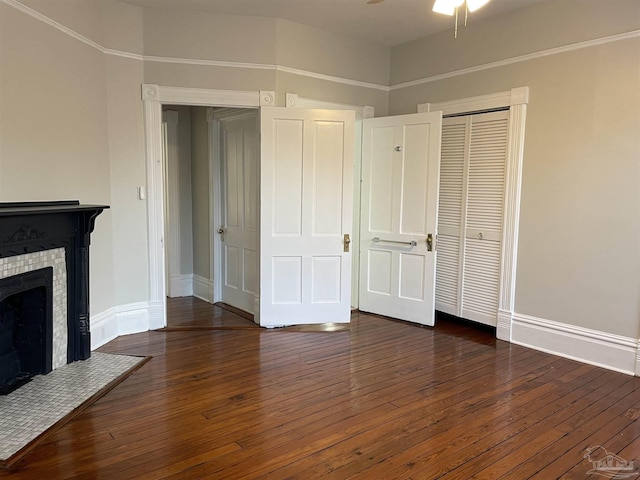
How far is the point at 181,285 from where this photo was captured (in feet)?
19.5

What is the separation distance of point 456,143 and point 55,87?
3610mm

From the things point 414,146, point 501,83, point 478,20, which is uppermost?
point 478,20

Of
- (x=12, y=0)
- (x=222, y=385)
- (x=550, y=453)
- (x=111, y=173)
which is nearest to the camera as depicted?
(x=550, y=453)

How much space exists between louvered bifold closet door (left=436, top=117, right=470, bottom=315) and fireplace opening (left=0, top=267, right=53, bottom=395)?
3.63 meters

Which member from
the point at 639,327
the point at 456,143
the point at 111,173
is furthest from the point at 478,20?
the point at 111,173

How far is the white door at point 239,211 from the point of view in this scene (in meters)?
4.97

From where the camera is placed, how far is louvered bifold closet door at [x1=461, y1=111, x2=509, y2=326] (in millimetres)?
4355

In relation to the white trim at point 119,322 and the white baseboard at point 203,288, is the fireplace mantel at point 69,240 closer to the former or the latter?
the white trim at point 119,322

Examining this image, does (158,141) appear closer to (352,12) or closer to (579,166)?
(352,12)

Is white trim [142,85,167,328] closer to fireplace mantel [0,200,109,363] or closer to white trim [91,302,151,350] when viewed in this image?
white trim [91,302,151,350]

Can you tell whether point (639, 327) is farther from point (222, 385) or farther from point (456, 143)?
point (222, 385)

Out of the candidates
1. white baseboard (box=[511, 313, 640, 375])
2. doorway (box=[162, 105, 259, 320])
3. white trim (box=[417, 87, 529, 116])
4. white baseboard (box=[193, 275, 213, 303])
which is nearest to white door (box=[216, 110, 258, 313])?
doorway (box=[162, 105, 259, 320])

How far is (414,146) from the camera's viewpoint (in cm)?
469

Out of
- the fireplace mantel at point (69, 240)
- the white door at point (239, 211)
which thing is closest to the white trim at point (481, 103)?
the white door at point (239, 211)
